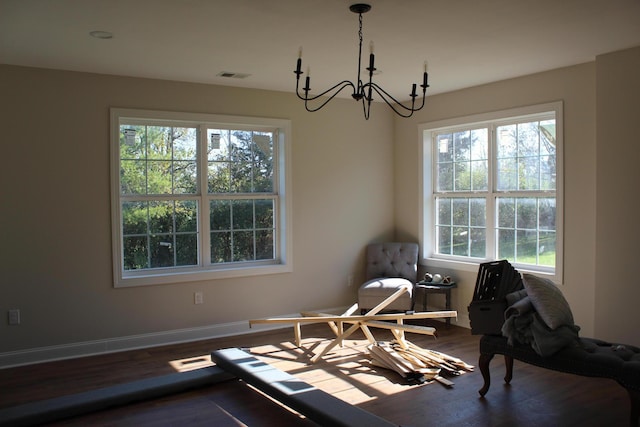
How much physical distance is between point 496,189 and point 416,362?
7.51ft

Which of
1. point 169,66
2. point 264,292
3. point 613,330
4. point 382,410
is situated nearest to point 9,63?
point 169,66

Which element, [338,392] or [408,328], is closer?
[338,392]

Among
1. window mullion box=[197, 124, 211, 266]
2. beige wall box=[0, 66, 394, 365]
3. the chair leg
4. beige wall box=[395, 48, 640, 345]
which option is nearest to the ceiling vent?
beige wall box=[0, 66, 394, 365]

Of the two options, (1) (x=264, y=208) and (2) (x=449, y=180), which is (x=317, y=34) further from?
(2) (x=449, y=180)

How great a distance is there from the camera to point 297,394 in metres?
3.65

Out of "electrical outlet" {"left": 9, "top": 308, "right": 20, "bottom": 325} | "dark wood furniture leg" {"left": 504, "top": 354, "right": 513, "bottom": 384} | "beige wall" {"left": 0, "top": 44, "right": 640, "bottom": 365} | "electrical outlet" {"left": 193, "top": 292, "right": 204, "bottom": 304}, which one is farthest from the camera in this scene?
"electrical outlet" {"left": 193, "top": 292, "right": 204, "bottom": 304}

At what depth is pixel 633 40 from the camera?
423 cm

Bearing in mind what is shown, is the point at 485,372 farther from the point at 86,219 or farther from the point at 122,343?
the point at 86,219

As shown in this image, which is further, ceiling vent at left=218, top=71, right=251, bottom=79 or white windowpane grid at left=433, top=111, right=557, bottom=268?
white windowpane grid at left=433, top=111, right=557, bottom=268

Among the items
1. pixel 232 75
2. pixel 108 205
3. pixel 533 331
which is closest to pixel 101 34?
pixel 232 75

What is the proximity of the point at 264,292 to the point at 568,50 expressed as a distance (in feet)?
12.1

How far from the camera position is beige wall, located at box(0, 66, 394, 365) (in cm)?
486

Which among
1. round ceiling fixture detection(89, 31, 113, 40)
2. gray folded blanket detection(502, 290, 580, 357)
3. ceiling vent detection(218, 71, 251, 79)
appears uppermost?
ceiling vent detection(218, 71, 251, 79)

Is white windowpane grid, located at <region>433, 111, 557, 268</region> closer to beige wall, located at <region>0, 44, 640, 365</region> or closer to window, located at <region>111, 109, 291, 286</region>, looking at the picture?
beige wall, located at <region>0, 44, 640, 365</region>
